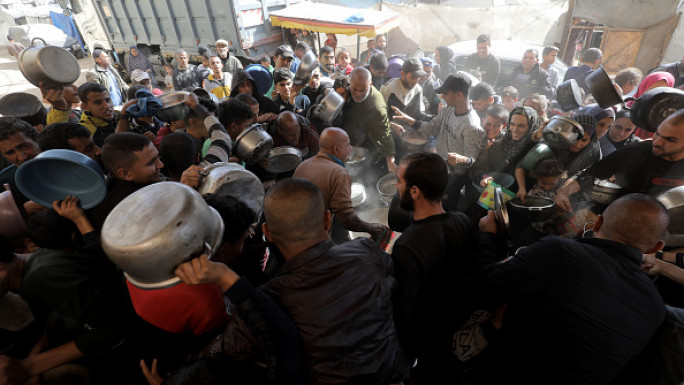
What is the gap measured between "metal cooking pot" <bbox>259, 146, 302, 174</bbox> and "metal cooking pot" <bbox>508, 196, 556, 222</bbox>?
7.18ft

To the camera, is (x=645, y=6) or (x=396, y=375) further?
(x=645, y=6)

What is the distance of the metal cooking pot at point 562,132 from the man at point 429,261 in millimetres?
1832

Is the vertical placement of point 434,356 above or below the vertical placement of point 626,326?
below

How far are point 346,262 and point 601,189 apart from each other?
288cm

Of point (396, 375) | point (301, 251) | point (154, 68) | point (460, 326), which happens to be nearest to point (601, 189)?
point (460, 326)

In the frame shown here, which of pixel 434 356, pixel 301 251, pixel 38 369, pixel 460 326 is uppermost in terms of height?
pixel 301 251

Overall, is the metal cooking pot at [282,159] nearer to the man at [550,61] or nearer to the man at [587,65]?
the man at [587,65]

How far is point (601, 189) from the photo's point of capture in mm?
2904

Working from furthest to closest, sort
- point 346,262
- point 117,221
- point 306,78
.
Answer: point 306,78 → point 346,262 → point 117,221

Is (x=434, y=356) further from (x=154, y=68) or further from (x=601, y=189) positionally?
(x=154, y=68)

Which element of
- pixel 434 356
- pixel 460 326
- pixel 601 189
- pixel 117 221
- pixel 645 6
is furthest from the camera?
pixel 645 6

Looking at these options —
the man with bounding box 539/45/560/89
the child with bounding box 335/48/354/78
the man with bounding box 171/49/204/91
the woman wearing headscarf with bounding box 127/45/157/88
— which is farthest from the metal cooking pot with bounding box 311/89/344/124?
the woman wearing headscarf with bounding box 127/45/157/88

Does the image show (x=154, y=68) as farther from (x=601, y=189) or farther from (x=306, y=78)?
(x=601, y=189)

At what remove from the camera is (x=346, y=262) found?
1.55 metres
